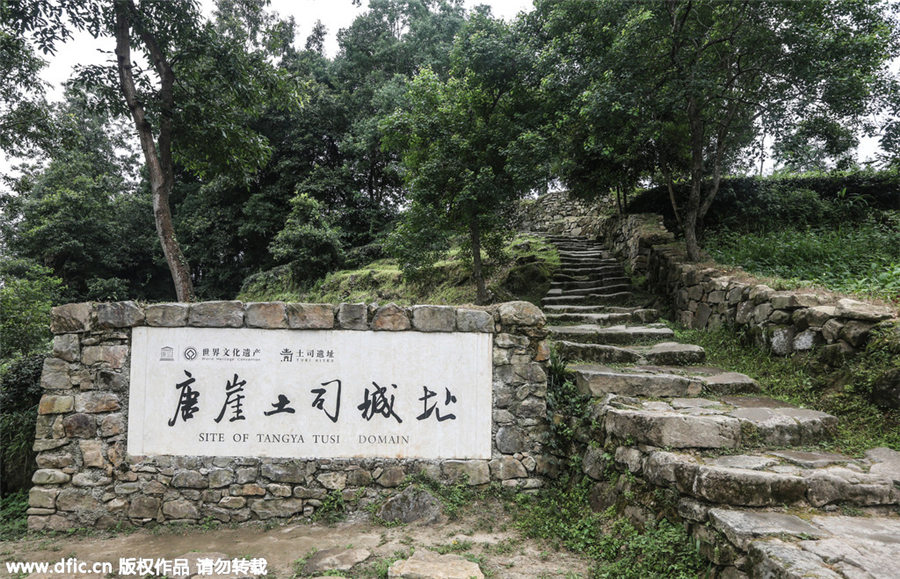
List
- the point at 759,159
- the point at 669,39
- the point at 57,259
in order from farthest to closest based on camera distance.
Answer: the point at 57,259
the point at 759,159
the point at 669,39

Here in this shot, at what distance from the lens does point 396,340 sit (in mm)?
3791

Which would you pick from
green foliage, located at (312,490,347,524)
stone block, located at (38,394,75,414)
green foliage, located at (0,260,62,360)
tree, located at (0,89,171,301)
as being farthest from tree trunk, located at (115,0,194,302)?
tree, located at (0,89,171,301)

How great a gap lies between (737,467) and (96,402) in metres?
4.92

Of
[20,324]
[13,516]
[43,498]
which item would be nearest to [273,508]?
[43,498]

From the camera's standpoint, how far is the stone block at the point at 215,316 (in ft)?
12.1

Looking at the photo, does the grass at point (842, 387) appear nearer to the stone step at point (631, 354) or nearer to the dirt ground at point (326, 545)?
the stone step at point (631, 354)

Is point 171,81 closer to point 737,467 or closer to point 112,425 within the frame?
point 112,425

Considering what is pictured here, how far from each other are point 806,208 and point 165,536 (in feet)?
34.7

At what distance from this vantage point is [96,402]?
3.65m

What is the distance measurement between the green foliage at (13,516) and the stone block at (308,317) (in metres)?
2.83

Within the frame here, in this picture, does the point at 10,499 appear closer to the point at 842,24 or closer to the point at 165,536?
the point at 165,536

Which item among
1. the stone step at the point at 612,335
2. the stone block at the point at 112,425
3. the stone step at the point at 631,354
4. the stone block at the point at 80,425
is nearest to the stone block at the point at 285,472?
the stone block at the point at 112,425

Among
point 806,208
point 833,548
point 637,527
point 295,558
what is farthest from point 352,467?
point 806,208

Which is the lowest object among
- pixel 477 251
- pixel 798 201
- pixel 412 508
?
pixel 412 508
